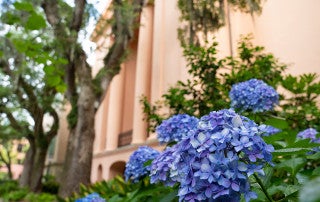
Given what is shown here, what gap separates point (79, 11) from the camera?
7324 millimetres

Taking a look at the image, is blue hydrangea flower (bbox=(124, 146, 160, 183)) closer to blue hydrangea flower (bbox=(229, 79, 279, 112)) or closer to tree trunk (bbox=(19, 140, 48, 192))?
blue hydrangea flower (bbox=(229, 79, 279, 112))

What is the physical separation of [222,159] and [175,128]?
3.86 ft

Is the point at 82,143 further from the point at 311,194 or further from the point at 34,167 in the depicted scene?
the point at 34,167

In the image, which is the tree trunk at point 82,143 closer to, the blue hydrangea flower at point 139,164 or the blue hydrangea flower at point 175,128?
the blue hydrangea flower at point 139,164

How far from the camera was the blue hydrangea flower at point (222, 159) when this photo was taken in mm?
905

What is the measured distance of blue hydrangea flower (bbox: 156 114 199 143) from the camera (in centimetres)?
204

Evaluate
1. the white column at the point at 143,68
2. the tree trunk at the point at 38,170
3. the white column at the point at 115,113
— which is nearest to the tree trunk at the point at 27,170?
the tree trunk at the point at 38,170

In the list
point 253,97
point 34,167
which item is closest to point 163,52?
point 34,167

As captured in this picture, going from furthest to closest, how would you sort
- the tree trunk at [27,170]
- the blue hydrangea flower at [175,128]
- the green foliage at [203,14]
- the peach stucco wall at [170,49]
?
the tree trunk at [27,170] < the green foliage at [203,14] < the peach stucco wall at [170,49] < the blue hydrangea flower at [175,128]

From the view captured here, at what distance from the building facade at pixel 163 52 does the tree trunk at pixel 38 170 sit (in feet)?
9.69

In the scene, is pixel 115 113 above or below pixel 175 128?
above

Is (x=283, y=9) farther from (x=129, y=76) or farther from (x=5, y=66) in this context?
(x=129, y=76)

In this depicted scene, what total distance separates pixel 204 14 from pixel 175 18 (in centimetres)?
448

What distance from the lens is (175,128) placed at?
6.89ft
